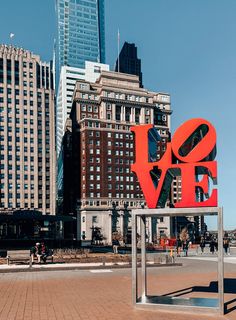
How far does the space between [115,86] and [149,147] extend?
12114cm

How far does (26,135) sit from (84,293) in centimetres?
12601

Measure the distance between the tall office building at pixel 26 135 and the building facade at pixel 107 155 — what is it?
11.1 metres

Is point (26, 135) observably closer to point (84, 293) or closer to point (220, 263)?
point (84, 293)

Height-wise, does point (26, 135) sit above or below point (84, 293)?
above

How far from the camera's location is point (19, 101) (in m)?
141

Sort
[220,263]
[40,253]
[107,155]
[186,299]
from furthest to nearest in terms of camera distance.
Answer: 1. [107,155]
2. [40,253]
3. [186,299]
4. [220,263]

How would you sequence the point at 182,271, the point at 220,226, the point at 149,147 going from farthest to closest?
the point at 182,271, the point at 149,147, the point at 220,226

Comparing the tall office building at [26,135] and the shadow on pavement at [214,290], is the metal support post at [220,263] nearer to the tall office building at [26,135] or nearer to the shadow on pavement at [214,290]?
the shadow on pavement at [214,290]

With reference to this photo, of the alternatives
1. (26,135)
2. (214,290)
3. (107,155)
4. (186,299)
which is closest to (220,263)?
(186,299)

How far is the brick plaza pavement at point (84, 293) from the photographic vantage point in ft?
48.3

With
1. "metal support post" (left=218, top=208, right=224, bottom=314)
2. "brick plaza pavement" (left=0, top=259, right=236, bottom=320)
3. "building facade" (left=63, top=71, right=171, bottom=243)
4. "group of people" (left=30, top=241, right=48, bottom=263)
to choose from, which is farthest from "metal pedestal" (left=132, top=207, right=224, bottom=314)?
"building facade" (left=63, top=71, right=171, bottom=243)

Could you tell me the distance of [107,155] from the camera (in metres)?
127

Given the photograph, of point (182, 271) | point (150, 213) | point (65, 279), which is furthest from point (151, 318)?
point (182, 271)

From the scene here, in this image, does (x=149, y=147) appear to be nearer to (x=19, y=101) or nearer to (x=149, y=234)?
(x=149, y=234)
